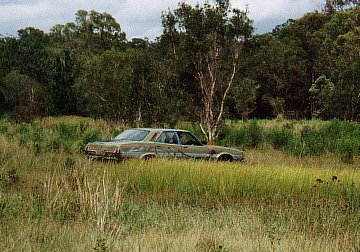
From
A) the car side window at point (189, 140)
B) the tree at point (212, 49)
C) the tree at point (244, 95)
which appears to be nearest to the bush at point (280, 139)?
the tree at point (212, 49)

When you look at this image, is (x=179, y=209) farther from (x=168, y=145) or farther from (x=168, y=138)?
(x=168, y=138)

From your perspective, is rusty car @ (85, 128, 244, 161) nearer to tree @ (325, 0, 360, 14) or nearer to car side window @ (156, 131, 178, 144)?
car side window @ (156, 131, 178, 144)

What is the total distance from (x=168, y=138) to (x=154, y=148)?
2.20ft

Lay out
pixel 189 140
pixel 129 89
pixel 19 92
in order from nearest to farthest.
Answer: pixel 189 140 → pixel 129 89 → pixel 19 92

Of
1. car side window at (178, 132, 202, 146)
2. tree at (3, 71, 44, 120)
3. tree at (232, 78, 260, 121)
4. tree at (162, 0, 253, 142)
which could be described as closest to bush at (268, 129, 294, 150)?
tree at (162, 0, 253, 142)

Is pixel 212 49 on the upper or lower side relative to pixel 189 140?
upper

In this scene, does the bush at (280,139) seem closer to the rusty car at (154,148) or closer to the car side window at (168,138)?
the rusty car at (154,148)

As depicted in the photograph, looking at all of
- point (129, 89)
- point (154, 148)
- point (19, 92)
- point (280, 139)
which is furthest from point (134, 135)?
point (19, 92)

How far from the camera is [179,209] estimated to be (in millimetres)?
7398

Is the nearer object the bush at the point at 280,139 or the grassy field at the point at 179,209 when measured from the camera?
the grassy field at the point at 179,209

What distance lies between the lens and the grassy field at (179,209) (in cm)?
534

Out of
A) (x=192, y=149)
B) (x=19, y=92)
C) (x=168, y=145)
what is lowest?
(x=192, y=149)

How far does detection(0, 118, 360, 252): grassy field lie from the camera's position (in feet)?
17.5

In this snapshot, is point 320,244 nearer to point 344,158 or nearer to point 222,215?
point 222,215
